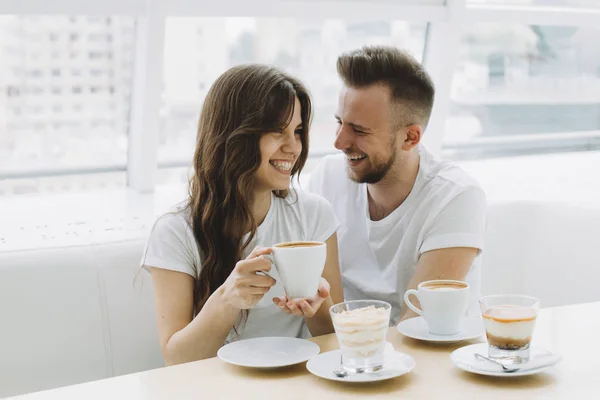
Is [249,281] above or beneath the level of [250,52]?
beneath

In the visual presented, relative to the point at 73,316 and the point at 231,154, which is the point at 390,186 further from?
the point at 73,316

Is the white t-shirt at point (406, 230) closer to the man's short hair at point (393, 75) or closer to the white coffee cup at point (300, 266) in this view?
the man's short hair at point (393, 75)

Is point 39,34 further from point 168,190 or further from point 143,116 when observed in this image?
point 168,190

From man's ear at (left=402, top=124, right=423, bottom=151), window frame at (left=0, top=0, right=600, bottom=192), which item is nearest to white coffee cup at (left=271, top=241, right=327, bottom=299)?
Answer: man's ear at (left=402, top=124, right=423, bottom=151)

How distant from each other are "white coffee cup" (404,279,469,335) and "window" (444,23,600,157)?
2.87m

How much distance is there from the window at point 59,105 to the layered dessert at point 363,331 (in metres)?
2.25

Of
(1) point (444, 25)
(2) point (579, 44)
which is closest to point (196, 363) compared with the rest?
(1) point (444, 25)

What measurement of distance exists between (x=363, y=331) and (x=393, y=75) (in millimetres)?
1184

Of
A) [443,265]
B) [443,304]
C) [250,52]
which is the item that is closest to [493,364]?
[443,304]

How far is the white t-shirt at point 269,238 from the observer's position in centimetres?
197

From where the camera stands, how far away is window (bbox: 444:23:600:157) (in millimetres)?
4336

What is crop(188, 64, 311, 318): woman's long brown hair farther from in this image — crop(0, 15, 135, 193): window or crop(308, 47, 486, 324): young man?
crop(0, 15, 135, 193): window

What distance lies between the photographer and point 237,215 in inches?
81.7

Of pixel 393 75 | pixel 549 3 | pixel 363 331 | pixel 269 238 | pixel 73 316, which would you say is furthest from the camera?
pixel 549 3
